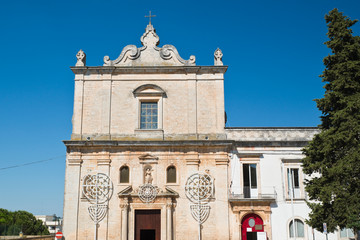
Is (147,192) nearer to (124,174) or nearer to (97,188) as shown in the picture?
(124,174)

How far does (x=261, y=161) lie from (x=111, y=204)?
32.5 feet

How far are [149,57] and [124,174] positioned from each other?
8.17m

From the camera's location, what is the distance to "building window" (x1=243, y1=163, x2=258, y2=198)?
2545cm

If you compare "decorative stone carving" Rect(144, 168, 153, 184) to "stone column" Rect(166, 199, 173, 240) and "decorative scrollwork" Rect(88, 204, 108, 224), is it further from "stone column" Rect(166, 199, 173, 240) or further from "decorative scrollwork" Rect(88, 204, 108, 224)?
"decorative scrollwork" Rect(88, 204, 108, 224)

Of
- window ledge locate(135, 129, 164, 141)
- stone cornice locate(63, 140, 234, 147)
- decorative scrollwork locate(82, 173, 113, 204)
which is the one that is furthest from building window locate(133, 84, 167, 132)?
decorative scrollwork locate(82, 173, 113, 204)

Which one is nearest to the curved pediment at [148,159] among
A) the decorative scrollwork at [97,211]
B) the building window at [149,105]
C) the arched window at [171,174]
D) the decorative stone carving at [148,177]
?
the decorative stone carving at [148,177]

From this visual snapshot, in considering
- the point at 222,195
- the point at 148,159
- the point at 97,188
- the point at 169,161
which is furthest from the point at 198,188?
the point at 97,188

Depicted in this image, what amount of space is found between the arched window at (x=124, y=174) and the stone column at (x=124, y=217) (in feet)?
4.31

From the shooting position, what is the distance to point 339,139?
18.9 metres

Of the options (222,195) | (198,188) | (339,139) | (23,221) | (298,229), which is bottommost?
(298,229)

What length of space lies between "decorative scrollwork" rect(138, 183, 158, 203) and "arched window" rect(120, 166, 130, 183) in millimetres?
1166

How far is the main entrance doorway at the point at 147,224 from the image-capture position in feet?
81.7

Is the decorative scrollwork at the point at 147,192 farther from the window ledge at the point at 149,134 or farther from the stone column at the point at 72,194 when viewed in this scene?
the stone column at the point at 72,194

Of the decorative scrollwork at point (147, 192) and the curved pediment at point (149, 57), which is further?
the curved pediment at point (149, 57)
